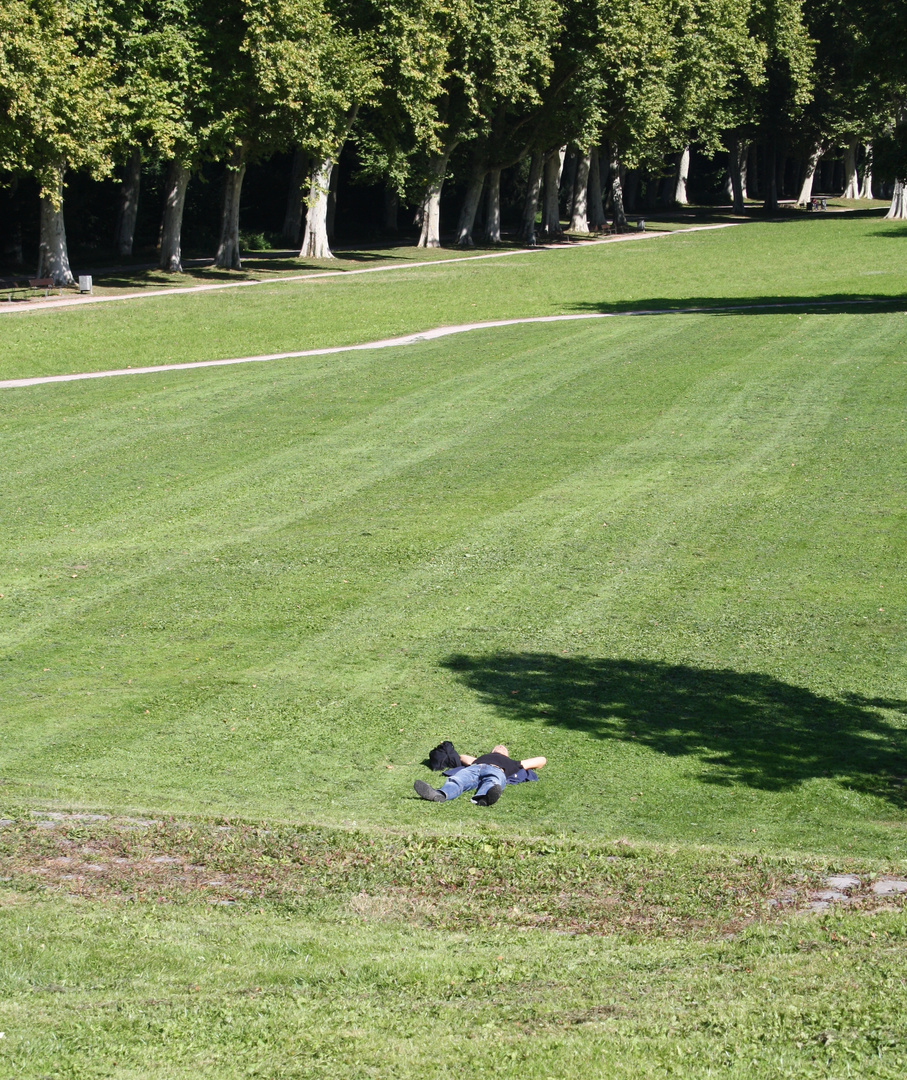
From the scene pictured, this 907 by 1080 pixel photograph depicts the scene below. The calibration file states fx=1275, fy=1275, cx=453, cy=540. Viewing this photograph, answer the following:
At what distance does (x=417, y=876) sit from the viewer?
8055mm

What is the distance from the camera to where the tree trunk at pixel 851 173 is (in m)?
103

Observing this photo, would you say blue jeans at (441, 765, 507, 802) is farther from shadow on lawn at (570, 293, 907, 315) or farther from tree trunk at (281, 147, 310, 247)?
tree trunk at (281, 147, 310, 247)

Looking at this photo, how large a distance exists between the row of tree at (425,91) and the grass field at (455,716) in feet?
50.7

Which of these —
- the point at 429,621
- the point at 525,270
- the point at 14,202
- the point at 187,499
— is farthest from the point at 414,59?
the point at 429,621

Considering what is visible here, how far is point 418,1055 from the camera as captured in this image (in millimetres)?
5371

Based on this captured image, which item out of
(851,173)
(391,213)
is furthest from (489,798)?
(851,173)

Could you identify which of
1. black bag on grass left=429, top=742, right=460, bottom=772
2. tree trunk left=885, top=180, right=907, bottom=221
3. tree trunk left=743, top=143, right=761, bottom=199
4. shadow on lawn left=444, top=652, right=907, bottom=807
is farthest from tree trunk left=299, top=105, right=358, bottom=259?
tree trunk left=743, top=143, right=761, bottom=199

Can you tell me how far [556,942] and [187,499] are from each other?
1438 centimetres

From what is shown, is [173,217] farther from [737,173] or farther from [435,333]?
[737,173]

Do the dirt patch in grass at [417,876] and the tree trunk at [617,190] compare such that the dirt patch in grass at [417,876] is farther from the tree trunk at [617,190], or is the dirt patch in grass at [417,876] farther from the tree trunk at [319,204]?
the tree trunk at [617,190]

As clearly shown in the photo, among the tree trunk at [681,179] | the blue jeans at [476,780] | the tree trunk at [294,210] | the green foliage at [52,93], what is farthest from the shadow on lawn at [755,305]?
the tree trunk at [681,179]

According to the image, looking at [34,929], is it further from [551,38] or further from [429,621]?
[551,38]

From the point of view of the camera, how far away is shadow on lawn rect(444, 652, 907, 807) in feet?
34.0

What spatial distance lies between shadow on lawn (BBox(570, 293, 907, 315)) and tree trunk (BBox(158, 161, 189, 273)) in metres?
19.0
